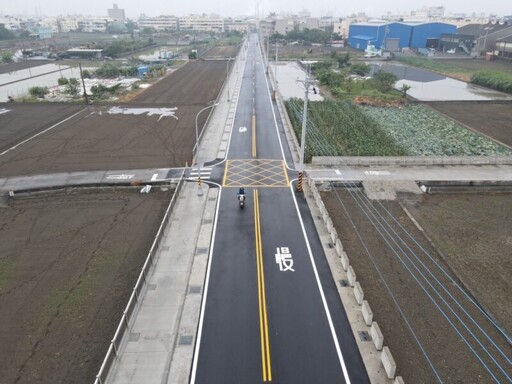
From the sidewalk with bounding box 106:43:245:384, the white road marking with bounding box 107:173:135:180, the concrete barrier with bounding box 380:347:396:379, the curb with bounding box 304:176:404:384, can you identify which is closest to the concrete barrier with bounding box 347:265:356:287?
the curb with bounding box 304:176:404:384

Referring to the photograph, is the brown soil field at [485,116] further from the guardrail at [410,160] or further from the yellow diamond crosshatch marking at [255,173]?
→ the yellow diamond crosshatch marking at [255,173]

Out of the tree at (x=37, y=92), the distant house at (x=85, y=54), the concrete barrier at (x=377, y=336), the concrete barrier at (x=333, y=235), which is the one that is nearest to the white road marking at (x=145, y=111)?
the tree at (x=37, y=92)

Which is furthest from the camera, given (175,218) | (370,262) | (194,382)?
(175,218)

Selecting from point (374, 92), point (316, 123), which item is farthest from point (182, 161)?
point (374, 92)

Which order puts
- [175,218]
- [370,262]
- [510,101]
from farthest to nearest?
1. [510,101]
2. [175,218]
3. [370,262]

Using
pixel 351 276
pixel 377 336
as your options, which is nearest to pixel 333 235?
pixel 351 276

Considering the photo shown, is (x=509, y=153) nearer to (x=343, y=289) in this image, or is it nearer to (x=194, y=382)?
(x=343, y=289)
